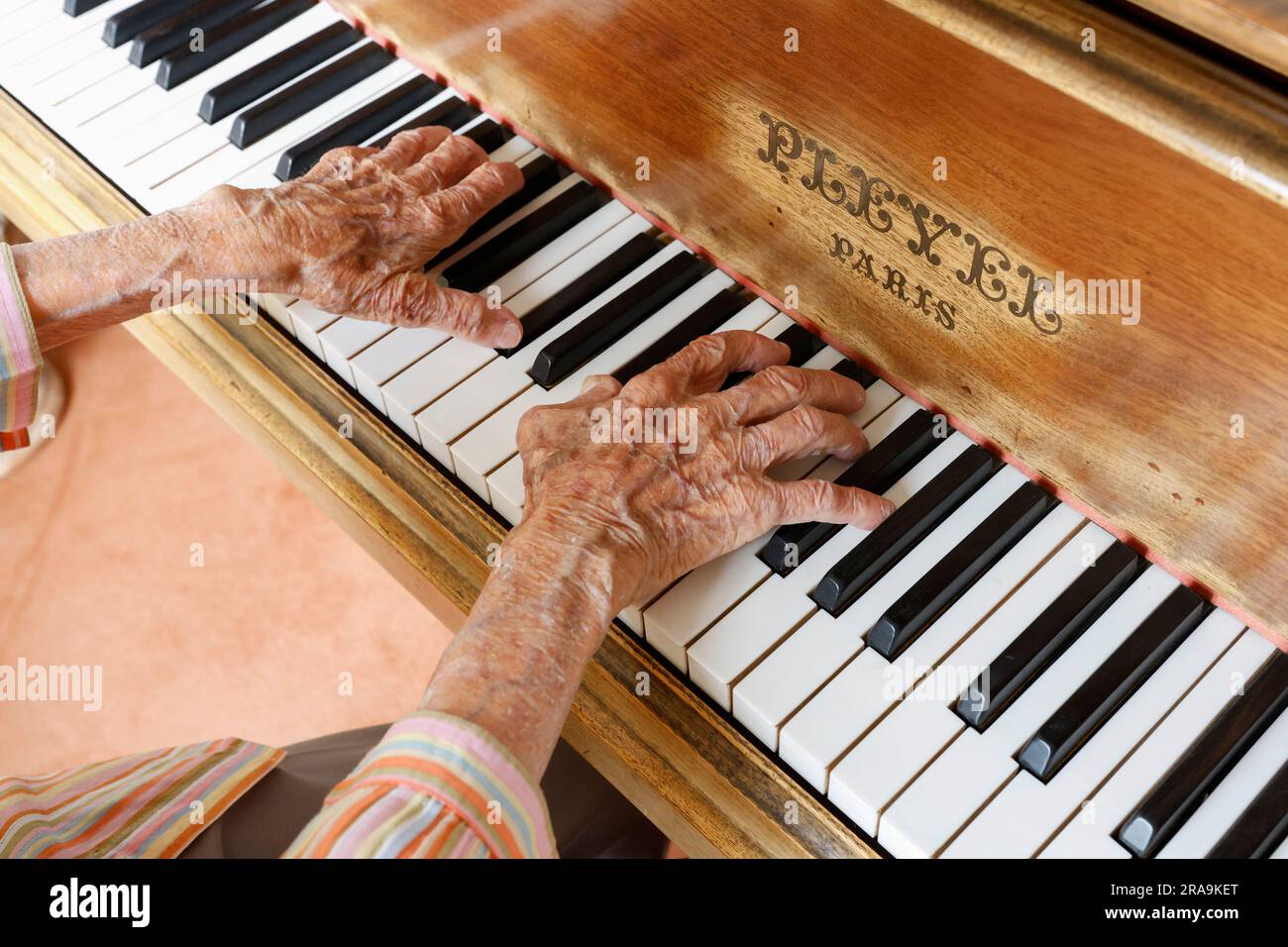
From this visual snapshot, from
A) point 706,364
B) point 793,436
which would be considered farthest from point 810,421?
point 706,364

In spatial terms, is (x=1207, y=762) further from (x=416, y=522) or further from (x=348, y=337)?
(x=348, y=337)

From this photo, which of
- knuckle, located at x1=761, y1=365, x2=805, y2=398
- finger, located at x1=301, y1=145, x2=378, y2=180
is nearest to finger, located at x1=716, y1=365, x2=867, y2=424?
knuckle, located at x1=761, y1=365, x2=805, y2=398

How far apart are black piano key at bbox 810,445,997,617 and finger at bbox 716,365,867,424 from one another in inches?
6.0

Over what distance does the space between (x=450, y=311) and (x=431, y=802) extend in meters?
0.71

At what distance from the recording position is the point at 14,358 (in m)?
1.63

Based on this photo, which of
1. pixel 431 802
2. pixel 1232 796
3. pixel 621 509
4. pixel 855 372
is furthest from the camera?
pixel 855 372

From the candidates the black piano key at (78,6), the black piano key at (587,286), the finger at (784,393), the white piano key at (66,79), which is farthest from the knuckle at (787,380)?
the black piano key at (78,6)

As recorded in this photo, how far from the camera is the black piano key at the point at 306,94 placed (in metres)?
1.87

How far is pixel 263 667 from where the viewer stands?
2562mm

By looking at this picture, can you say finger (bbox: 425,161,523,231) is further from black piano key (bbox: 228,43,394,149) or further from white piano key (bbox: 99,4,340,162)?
white piano key (bbox: 99,4,340,162)

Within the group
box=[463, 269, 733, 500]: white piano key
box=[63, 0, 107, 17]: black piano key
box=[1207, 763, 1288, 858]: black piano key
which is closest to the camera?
box=[1207, 763, 1288, 858]: black piano key

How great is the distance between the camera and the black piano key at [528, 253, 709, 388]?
159 cm

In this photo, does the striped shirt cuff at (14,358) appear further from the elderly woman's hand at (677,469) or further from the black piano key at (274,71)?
the elderly woman's hand at (677,469)
